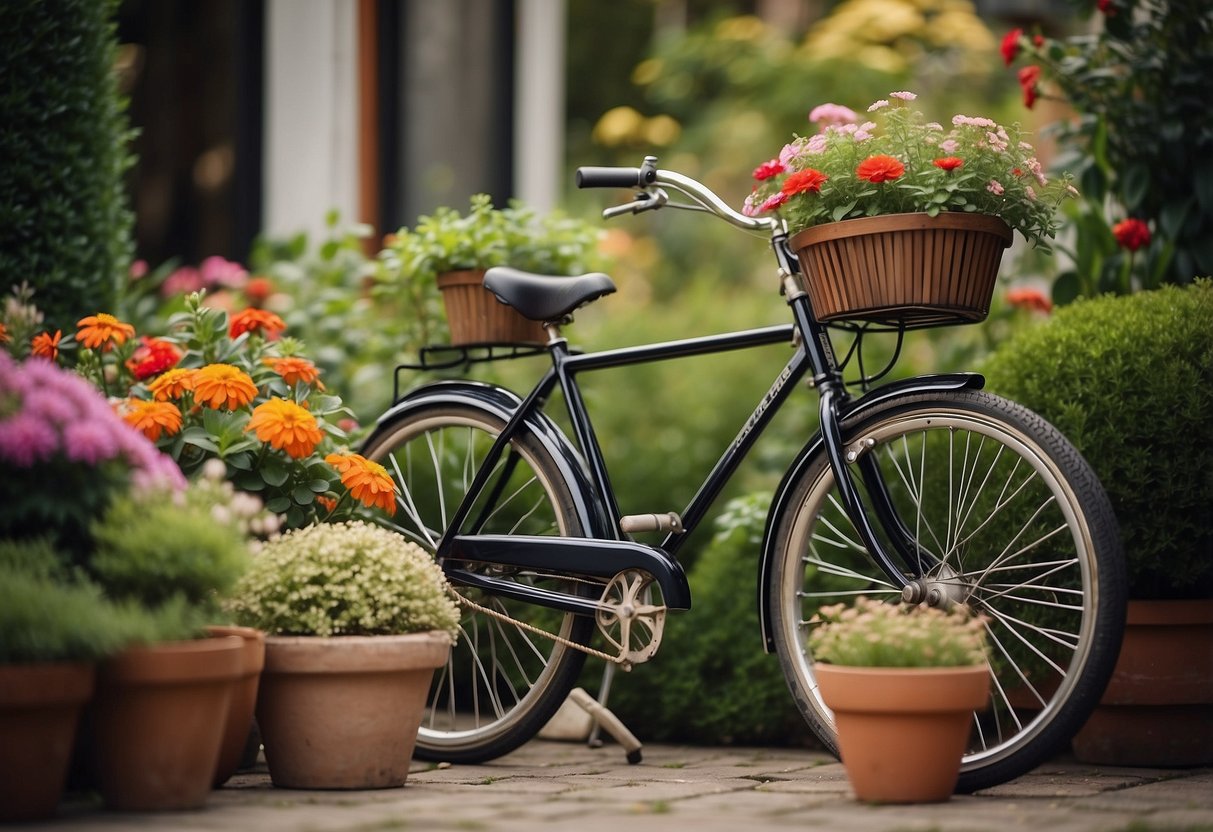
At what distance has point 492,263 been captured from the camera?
429 cm

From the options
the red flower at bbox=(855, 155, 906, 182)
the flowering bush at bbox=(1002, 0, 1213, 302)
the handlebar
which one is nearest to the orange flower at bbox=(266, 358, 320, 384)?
the handlebar

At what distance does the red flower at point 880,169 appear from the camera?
3160mm

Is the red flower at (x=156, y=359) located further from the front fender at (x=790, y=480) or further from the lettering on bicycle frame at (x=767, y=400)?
the front fender at (x=790, y=480)

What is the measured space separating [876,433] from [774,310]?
4702 millimetres

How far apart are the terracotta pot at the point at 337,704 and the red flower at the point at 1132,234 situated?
2444 millimetres

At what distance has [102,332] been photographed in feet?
12.3

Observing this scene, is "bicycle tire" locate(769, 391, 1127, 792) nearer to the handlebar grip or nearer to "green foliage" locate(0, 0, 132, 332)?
the handlebar grip

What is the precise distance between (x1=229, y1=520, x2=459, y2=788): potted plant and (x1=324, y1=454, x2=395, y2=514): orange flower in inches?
12.2

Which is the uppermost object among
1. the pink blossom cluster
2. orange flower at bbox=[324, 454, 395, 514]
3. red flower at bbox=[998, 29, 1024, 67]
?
red flower at bbox=[998, 29, 1024, 67]

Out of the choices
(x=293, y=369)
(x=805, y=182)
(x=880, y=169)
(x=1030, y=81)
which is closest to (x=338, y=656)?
(x=293, y=369)

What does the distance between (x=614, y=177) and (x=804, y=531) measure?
0.99 meters

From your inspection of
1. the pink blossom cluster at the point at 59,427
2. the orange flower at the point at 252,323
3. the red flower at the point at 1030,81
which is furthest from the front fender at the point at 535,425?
the red flower at the point at 1030,81

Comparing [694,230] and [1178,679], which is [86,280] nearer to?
[1178,679]

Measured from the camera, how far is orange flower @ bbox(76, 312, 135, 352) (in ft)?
→ 12.3
